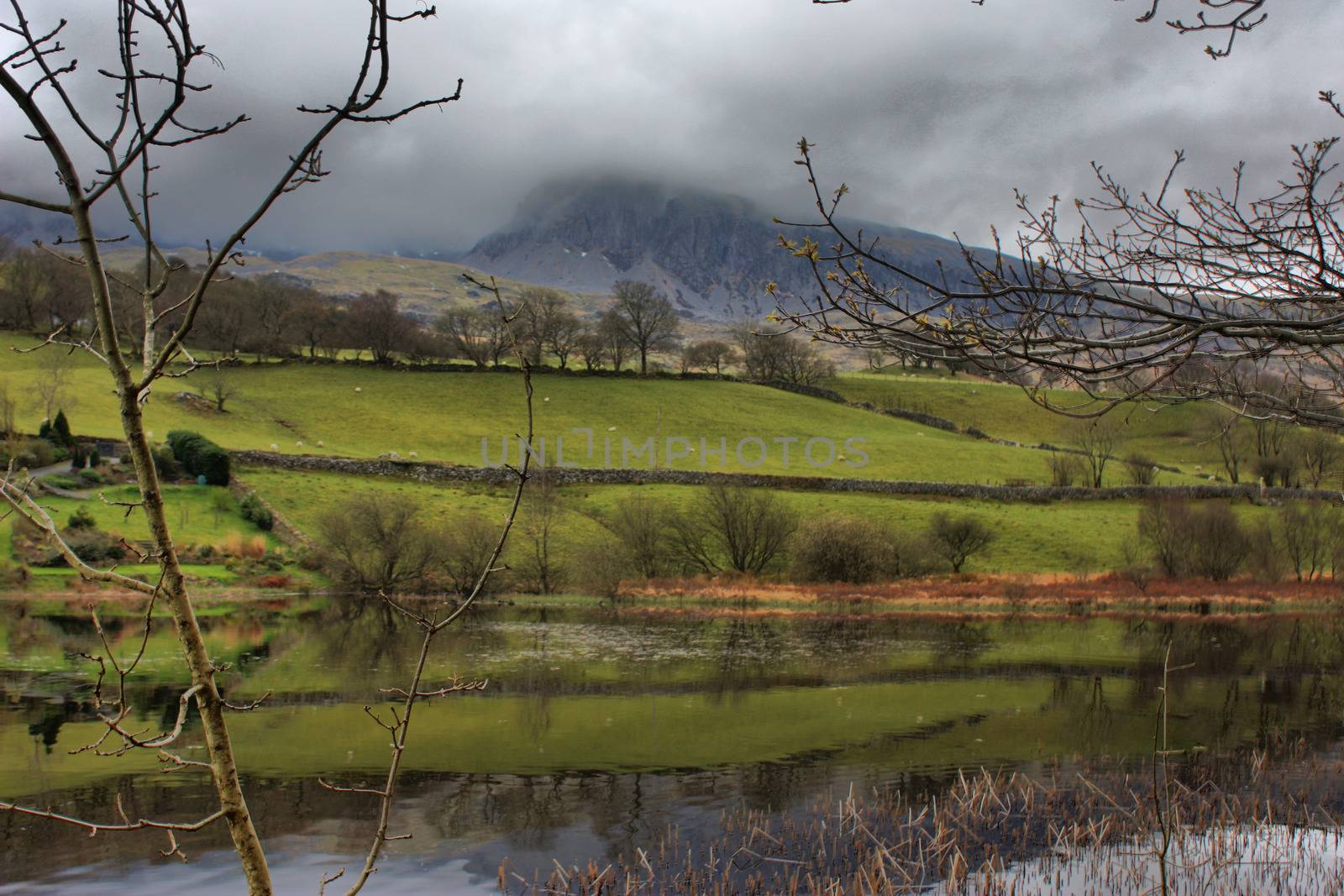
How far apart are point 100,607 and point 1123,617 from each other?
122 feet

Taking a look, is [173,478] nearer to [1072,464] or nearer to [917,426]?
[1072,464]

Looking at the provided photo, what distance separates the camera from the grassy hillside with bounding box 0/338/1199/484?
62.5 m

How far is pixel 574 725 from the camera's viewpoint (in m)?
17.8

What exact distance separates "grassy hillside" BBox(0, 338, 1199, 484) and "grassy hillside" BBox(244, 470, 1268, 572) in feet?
17.6

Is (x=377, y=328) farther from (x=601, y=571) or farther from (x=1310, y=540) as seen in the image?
(x=1310, y=540)

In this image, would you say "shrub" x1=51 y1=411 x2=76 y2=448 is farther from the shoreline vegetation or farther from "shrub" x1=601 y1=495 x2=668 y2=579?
"shrub" x1=601 y1=495 x2=668 y2=579

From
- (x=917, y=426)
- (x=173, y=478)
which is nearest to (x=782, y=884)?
(x=173, y=478)

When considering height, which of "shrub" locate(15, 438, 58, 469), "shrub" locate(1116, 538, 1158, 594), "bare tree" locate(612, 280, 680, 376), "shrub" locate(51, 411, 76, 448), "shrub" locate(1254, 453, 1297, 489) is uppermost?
"bare tree" locate(612, 280, 680, 376)

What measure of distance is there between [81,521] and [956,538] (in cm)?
3681

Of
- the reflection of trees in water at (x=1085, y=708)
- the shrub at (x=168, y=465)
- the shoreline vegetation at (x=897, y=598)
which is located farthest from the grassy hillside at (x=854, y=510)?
the reflection of trees in water at (x=1085, y=708)

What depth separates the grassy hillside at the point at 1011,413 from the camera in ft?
284

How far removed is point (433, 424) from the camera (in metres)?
70.8

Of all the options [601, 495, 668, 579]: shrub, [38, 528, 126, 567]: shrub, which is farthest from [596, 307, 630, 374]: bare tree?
[38, 528, 126, 567]: shrub

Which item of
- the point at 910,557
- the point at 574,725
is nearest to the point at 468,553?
the point at 910,557
